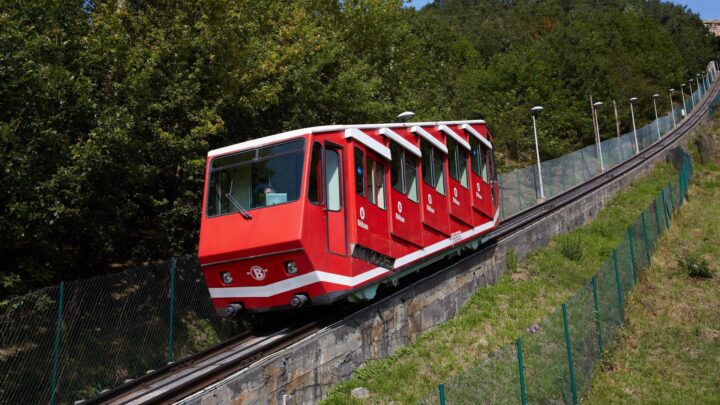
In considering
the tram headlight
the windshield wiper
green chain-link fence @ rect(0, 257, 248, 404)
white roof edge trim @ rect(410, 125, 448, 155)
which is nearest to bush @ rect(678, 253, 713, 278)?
white roof edge trim @ rect(410, 125, 448, 155)

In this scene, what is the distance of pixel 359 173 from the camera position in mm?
10828

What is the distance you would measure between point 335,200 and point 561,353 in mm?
4492

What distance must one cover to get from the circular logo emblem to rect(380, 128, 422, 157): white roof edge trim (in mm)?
3748

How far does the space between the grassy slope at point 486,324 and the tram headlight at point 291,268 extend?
200 centimetres

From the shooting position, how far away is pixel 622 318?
1384 centimetres

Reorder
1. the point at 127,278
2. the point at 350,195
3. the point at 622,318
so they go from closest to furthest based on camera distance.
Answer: the point at 350,195 → the point at 127,278 → the point at 622,318

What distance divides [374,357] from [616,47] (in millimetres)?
79273

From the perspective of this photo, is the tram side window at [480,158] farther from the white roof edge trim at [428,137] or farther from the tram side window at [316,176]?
the tram side window at [316,176]

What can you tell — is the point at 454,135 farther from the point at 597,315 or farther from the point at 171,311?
the point at 171,311

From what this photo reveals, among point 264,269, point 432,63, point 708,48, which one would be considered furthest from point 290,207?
point 708,48

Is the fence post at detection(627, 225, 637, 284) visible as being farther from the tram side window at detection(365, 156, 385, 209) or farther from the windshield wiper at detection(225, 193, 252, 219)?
the windshield wiper at detection(225, 193, 252, 219)

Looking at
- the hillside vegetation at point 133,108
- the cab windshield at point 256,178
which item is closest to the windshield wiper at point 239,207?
the cab windshield at point 256,178

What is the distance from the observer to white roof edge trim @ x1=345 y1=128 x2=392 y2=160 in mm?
10622

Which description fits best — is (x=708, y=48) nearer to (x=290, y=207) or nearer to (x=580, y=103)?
(x=580, y=103)
